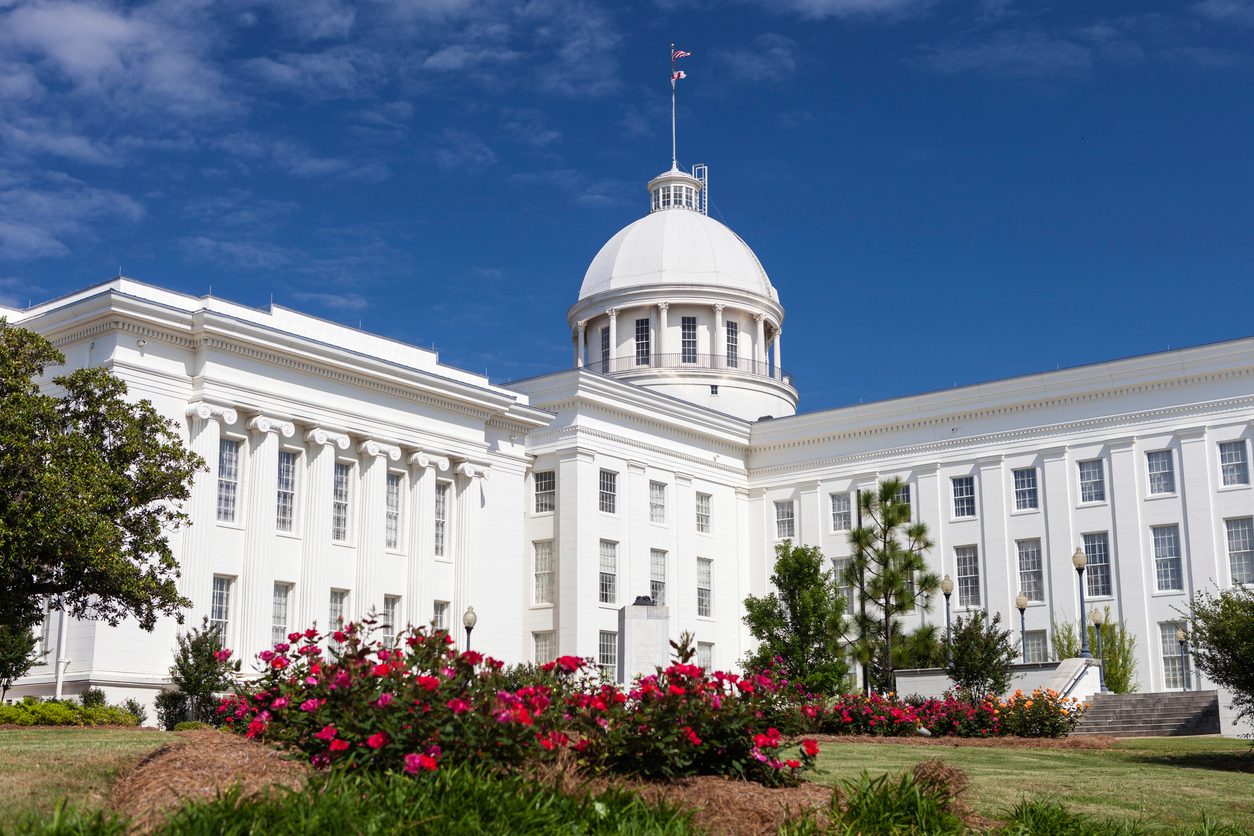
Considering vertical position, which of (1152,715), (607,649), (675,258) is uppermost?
(675,258)

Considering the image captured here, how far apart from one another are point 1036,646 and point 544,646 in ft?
60.1

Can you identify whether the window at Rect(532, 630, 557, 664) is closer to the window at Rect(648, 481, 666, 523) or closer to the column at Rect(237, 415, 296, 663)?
the window at Rect(648, 481, 666, 523)

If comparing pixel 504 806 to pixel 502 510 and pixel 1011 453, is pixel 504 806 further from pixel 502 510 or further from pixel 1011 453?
pixel 1011 453

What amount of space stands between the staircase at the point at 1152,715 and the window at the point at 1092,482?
14572mm

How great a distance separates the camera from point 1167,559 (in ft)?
158

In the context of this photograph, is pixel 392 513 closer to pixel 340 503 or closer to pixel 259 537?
pixel 340 503

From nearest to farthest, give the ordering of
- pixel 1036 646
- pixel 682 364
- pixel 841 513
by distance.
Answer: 1. pixel 1036 646
2. pixel 841 513
3. pixel 682 364

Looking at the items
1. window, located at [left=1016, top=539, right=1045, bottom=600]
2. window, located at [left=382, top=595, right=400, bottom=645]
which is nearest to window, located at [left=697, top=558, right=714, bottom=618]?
window, located at [left=1016, top=539, right=1045, bottom=600]

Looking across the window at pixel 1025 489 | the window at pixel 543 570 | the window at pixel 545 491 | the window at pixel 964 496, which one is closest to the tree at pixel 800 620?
the window at pixel 543 570

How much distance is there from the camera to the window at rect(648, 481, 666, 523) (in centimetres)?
5372

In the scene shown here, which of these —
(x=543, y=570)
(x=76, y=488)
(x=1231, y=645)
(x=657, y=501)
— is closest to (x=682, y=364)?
(x=657, y=501)

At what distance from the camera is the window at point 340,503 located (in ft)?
138

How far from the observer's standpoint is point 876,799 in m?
11.5

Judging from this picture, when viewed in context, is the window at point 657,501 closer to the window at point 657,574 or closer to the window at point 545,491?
the window at point 657,574
